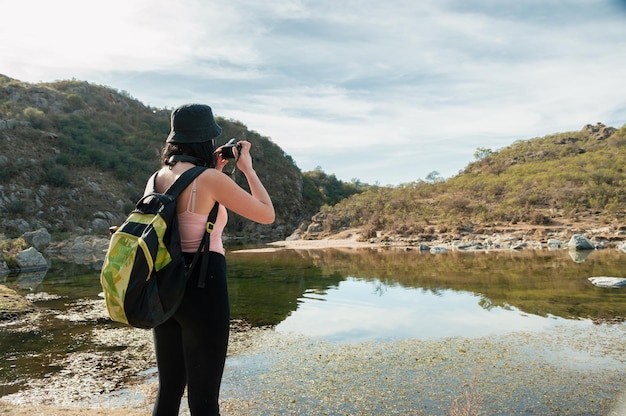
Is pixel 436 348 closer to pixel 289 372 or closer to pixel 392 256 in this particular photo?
pixel 289 372

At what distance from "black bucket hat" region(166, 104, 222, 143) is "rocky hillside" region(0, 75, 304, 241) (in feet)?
106

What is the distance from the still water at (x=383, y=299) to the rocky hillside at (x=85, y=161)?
65.4 feet

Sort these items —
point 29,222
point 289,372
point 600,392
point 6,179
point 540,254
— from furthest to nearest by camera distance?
point 6,179
point 29,222
point 540,254
point 289,372
point 600,392

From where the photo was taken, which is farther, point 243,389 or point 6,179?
point 6,179

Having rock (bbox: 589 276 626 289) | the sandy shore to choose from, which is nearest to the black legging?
the sandy shore

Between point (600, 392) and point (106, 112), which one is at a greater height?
point (106, 112)

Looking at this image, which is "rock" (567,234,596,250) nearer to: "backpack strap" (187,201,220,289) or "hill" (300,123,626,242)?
"hill" (300,123,626,242)

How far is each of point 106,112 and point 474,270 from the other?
54.2m

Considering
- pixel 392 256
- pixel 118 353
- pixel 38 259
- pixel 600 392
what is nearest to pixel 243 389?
pixel 118 353

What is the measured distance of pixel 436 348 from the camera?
20.9ft

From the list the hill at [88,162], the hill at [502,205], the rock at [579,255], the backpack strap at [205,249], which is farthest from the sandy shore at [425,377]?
the hill at [88,162]

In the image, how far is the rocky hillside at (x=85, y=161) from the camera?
35.2 meters

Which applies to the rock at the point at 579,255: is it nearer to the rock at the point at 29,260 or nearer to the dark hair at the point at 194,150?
the dark hair at the point at 194,150

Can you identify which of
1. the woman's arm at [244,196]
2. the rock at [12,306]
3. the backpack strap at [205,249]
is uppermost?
the woman's arm at [244,196]
